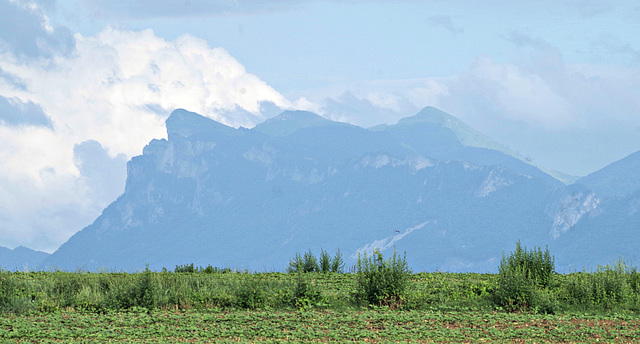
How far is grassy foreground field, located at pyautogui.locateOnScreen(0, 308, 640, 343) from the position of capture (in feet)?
64.1

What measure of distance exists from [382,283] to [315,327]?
4.32m

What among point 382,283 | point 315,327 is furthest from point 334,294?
point 315,327

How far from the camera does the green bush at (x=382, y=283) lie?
24359 millimetres

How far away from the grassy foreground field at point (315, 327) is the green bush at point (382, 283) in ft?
3.10

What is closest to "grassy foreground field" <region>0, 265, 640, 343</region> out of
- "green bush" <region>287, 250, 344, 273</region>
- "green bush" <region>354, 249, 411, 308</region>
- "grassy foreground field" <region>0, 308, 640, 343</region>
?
"grassy foreground field" <region>0, 308, 640, 343</region>

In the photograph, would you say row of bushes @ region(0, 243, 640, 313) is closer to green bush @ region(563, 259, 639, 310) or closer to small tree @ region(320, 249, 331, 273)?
green bush @ region(563, 259, 639, 310)

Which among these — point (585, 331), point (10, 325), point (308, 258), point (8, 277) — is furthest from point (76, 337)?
point (308, 258)

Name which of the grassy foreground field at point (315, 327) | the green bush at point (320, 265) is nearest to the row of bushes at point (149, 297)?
the grassy foreground field at point (315, 327)

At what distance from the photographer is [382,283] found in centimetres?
2431

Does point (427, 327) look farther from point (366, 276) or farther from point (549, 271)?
point (549, 271)

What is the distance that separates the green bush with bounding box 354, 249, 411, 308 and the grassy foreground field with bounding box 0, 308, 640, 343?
0.94 m

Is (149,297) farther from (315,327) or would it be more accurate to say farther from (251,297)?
(315,327)

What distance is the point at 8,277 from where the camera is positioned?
24.8 m

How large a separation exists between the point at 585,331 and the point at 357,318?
6239mm
